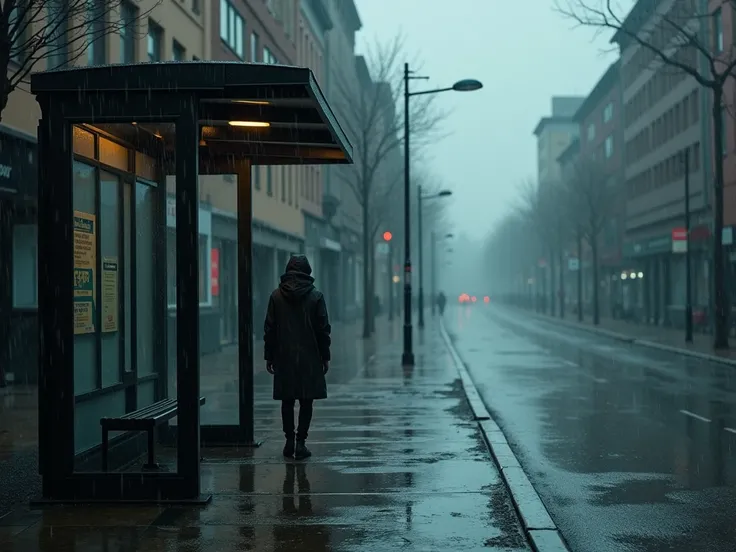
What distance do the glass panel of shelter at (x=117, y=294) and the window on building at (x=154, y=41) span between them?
1461cm

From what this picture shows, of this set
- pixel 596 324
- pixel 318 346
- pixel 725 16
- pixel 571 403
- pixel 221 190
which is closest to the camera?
pixel 318 346

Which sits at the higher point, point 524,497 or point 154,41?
point 154,41

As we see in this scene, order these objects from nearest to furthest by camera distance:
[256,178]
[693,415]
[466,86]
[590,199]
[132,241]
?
[132,241], [693,415], [466,86], [256,178], [590,199]

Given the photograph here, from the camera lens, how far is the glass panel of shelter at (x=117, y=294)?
838 cm

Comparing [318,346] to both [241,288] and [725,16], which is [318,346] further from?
[725,16]

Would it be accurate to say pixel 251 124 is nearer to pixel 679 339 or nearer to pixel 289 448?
pixel 289 448

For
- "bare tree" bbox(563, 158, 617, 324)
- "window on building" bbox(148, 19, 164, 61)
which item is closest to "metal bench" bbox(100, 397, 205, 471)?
"window on building" bbox(148, 19, 164, 61)

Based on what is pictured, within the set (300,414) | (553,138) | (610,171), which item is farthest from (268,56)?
(553,138)

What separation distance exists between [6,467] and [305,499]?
330 centimetres

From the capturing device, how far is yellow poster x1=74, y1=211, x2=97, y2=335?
821cm

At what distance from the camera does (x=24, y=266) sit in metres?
18.8

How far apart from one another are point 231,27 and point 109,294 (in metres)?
24.6

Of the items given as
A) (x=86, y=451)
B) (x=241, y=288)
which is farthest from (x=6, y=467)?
(x=241, y=288)

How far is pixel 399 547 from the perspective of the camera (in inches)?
259
